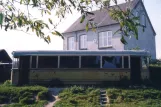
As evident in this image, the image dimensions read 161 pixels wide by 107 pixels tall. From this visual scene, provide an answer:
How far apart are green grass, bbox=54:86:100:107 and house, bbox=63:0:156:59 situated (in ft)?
37.8

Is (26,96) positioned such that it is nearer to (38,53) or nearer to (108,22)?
(38,53)

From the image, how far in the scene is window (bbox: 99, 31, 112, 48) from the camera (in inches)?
1191

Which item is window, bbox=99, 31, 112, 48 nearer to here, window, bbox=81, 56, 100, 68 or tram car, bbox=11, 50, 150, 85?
tram car, bbox=11, 50, 150, 85

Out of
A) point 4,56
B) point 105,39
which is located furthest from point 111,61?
point 4,56

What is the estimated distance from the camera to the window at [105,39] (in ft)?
99.3

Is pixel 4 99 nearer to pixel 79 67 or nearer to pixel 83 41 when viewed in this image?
pixel 79 67

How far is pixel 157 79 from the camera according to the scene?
2527 centimetres

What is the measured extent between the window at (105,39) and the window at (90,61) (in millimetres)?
7134

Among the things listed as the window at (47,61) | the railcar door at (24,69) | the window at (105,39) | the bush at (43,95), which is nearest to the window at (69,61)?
the window at (47,61)

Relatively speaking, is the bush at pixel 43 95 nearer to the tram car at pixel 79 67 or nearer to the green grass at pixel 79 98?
the green grass at pixel 79 98

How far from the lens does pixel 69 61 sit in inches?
932

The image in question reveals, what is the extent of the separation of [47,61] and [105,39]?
972 cm

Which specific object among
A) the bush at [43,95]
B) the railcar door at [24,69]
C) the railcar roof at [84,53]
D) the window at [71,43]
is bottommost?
the bush at [43,95]

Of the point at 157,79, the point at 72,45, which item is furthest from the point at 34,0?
the point at 72,45
